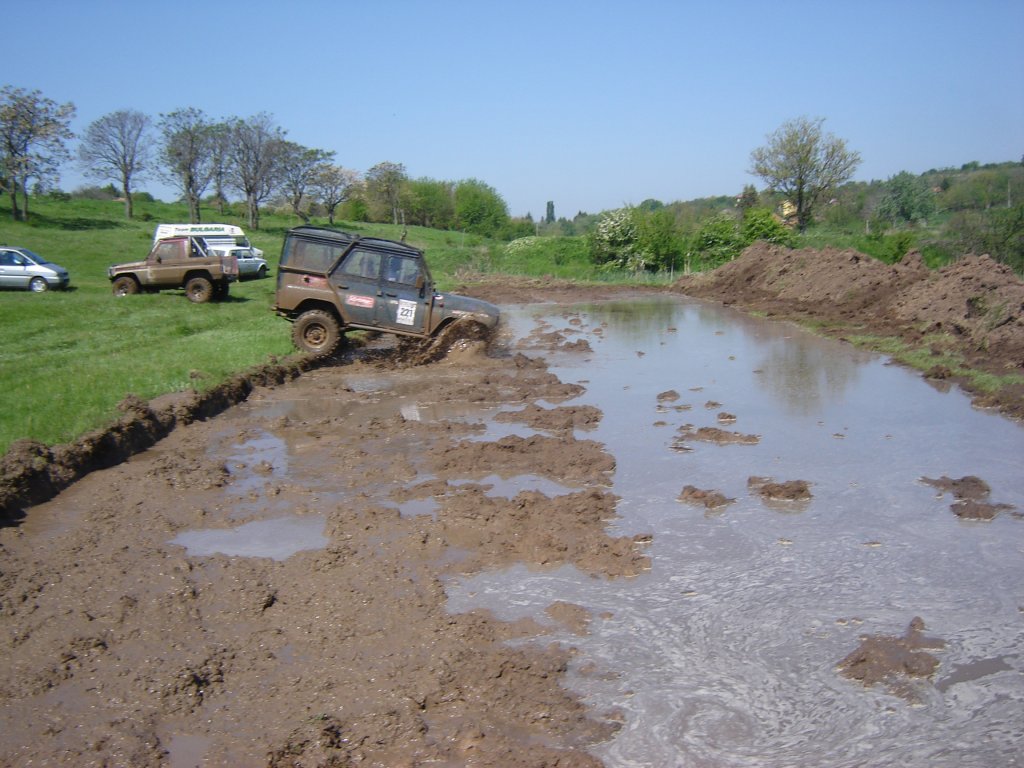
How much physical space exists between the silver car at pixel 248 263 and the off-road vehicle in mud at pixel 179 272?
24.1 feet

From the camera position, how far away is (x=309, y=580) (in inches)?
252

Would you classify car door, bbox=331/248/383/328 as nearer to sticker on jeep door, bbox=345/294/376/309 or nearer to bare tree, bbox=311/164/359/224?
sticker on jeep door, bbox=345/294/376/309

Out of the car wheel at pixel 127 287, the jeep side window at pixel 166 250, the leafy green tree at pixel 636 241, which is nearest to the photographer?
the car wheel at pixel 127 287

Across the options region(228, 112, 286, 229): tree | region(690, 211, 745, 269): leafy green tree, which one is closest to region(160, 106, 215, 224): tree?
region(228, 112, 286, 229): tree

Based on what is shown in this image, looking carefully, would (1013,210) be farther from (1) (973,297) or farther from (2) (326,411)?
(2) (326,411)

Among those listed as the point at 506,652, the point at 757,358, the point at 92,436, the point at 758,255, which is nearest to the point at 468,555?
the point at 506,652

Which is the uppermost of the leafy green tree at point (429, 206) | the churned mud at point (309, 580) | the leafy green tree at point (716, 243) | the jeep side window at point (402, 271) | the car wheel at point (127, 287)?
the leafy green tree at point (429, 206)

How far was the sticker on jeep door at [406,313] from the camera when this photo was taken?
626 inches

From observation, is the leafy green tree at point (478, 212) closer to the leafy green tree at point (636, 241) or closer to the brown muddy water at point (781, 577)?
the leafy green tree at point (636, 241)

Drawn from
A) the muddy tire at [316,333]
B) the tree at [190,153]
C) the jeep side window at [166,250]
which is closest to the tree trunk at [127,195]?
the tree at [190,153]

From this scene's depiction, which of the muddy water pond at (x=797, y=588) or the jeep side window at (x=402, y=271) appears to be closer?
the muddy water pond at (x=797, y=588)

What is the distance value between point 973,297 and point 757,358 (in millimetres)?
6060

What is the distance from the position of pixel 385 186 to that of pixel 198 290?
184ft

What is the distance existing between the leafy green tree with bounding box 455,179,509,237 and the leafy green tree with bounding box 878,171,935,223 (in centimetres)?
3375
